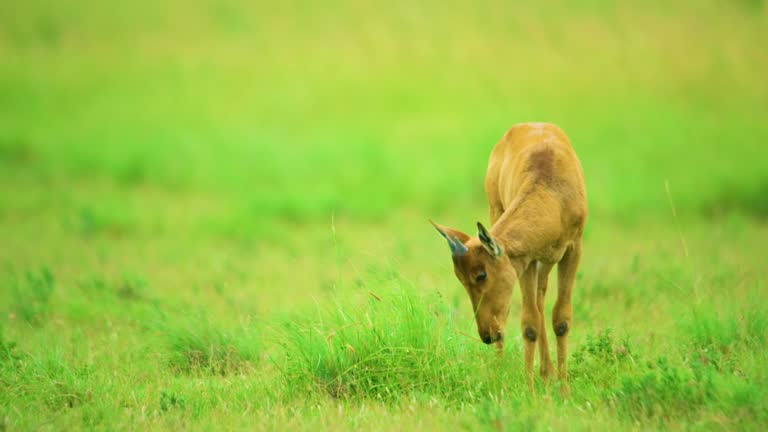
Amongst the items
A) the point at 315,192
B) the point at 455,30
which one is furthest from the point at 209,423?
the point at 455,30

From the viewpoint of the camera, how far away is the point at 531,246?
233 inches

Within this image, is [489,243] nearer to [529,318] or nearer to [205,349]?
[529,318]

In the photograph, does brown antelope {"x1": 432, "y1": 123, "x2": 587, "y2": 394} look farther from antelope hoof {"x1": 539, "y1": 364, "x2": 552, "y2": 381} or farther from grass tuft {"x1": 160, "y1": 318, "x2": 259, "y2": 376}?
grass tuft {"x1": 160, "y1": 318, "x2": 259, "y2": 376}

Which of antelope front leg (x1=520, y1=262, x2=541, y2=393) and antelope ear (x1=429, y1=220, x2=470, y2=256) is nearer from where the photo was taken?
antelope ear (x1=429, y1=220, x2=470, y2=256)

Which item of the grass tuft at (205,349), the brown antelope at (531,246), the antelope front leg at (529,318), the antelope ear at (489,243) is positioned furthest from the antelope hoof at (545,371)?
the grass tuft at (205,349)

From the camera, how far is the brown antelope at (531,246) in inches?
222

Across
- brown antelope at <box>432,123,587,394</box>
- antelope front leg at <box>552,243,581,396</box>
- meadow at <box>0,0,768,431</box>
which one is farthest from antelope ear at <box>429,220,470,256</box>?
antelope front leg at <box>552,243,581,396</box>

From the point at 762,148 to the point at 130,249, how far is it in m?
11.9

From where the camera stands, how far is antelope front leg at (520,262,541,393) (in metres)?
6.16

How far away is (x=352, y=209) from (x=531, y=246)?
8.76 metres

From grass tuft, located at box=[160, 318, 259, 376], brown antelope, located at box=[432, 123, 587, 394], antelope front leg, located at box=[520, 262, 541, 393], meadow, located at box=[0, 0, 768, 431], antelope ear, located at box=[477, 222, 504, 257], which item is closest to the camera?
antelope ear, located at box=[477, 222, 504, 257]

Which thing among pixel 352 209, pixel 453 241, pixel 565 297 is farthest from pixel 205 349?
pixel 352 209

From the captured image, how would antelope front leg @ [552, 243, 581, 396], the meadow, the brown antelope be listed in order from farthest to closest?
1. antelope front leg @ [552, 243, 581, 396]
2. the meadow
3. the brown antelope

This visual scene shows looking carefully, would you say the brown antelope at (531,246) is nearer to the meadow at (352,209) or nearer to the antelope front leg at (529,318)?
the antelope front leg at (529,318)
